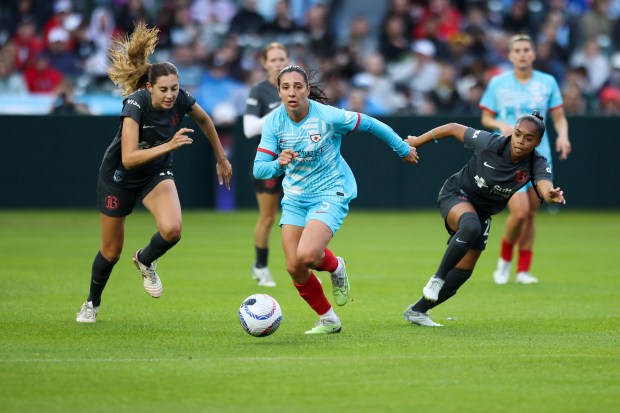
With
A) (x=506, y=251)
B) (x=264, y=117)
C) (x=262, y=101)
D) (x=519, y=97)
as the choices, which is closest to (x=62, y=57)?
(x=262, y=101)

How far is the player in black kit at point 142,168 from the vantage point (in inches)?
351

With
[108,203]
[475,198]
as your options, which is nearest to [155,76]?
[108,203]

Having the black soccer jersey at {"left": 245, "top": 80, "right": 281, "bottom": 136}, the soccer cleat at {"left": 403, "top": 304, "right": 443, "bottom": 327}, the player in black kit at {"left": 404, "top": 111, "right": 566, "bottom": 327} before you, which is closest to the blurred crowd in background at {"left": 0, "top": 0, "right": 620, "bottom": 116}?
the black soccer jersey at {"left": 245, "top": 80, "right": 281, "bottom": 136}

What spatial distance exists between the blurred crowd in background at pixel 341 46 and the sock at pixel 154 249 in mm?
11791

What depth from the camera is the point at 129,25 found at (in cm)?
2252

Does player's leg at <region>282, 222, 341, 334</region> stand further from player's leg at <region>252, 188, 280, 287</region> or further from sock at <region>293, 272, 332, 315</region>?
player's leg at <region>252, 188, 280, 287</region>

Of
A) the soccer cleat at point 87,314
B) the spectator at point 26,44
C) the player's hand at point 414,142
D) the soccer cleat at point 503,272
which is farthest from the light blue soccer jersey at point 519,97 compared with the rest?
the spectator at point 26,44

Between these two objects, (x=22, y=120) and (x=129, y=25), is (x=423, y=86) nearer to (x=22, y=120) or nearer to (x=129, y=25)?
(x=129, y=25)

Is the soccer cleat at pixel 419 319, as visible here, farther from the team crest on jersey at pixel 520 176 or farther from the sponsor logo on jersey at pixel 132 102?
the sponsor logo on jersey at pixel 132 102

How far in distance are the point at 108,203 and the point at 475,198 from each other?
3040 millimetres

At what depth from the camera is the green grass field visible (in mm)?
6375

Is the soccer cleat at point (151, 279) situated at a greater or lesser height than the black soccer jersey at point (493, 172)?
lesser

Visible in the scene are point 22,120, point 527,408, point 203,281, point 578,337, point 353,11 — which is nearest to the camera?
point 527,408

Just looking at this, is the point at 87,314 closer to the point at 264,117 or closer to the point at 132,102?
the point at 132,102
